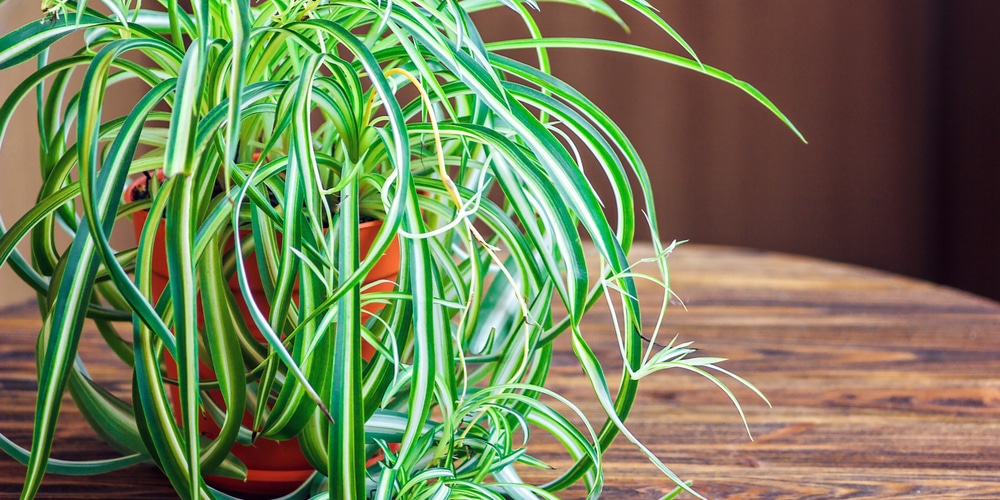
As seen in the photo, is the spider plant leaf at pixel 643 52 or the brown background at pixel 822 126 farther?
the brown background at pixel 822 126

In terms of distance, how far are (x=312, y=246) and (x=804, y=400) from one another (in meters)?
0.49

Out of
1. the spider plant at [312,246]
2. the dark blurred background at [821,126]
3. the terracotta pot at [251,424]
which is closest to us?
the spider plant at [312,246]

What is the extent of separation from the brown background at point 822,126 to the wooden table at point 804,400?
4.65 feet

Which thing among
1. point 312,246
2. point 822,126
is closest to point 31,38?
point 312,246

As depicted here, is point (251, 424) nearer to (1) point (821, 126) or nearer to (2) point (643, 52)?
(2) point (643, 52)

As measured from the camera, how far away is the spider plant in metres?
0.36

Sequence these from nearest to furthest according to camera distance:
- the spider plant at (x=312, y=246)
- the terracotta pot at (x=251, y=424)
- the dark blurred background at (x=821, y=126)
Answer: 1. the spider plant at (x=312, y=246)
2. the terracotta pot at (x=251, y=424)
3. the dark blurred background at (x=821, y=126)

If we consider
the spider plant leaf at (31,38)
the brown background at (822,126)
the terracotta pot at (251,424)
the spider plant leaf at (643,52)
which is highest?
the spider plant leaf at (31,38)

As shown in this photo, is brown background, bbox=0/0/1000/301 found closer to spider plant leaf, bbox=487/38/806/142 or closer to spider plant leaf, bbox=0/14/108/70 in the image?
spider plant leaf, bbox=487/38/806/142

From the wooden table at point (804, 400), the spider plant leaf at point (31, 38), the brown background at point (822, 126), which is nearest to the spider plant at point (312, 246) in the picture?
the spider plant leaf at point (31, 38)

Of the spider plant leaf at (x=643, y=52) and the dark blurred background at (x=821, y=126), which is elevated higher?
the spider plant leaf at (x=643, y=52)

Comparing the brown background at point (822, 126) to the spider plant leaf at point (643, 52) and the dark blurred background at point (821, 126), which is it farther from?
the spider plant leaf at point (643, 52)

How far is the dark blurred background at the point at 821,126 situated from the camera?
2.38 meters

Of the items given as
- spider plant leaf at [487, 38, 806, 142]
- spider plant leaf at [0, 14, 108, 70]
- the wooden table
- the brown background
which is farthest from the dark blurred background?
spider plant leaf at [0, 14, 108, 70]
